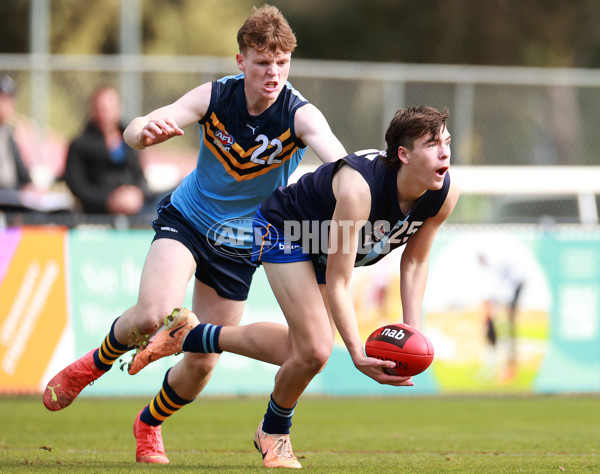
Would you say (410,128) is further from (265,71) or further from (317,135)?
(265,71)

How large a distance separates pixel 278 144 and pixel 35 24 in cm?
1348

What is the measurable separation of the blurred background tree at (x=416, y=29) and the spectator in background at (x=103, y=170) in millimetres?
13690

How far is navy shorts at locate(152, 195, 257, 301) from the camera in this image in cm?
564

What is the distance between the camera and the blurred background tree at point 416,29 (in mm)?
23562

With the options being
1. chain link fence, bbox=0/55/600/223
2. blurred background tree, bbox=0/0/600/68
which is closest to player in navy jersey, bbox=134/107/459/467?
chain link fence, bbox=0/55/600/223

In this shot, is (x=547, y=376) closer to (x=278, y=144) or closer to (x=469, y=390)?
(x=469, y=390)

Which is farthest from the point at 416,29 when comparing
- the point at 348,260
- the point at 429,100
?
the point at 348,260

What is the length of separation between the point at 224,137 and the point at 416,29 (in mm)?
20108

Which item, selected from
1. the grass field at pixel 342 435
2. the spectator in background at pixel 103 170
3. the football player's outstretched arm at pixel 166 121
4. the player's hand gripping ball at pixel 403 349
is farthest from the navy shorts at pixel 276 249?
the spectator in background at pixel 103 170

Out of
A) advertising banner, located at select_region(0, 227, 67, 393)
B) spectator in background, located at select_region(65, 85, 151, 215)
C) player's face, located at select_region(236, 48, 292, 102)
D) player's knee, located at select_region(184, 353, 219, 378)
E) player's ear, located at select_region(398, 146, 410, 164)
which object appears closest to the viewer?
player's ear, located at select_region(398, 146, 410, 164)

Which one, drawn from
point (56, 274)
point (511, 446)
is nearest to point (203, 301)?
point (511, 446)

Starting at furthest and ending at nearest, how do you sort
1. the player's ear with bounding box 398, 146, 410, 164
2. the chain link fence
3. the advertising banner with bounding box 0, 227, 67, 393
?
the chain link fence < the advertising banner with bounding box 0, 227, 67, 393 < the player's ear with bounding box 398, 146, 410, 164

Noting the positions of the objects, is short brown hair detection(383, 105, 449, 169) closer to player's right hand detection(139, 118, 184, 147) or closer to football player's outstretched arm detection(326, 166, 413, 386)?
football player's outstretched arm detection(326, 166, 413, 386)

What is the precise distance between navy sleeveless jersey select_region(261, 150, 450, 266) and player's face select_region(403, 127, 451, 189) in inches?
5.8
